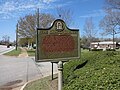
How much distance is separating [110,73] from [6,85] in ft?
20.8

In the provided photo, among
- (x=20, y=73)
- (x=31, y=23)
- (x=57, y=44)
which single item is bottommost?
(x=20, y=73)

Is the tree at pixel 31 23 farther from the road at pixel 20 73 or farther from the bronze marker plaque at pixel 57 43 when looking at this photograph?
the bronze marker plaque at pixel 57 43

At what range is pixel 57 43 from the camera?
4824mm

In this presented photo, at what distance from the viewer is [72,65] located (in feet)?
28.2

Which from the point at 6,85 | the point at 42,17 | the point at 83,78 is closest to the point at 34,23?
the point at 42,17

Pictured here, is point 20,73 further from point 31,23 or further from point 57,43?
point 31,23

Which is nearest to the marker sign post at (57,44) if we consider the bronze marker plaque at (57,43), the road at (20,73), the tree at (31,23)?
the bronze marker plaque at (57,43)

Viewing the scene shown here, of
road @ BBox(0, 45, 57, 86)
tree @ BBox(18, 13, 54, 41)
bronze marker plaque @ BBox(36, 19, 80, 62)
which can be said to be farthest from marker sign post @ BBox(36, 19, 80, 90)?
tree @ BBox(18, 13, 54, 41)

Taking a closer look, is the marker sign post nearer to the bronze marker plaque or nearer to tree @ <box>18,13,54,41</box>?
the bronze marker plaque

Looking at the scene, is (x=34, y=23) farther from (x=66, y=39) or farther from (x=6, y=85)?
(x=66, y=39)

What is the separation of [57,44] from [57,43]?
0.02 m

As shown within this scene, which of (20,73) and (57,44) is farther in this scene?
(20,73)

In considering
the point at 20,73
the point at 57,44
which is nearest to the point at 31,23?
the point at 20,73

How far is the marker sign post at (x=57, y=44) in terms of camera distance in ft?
15.5
